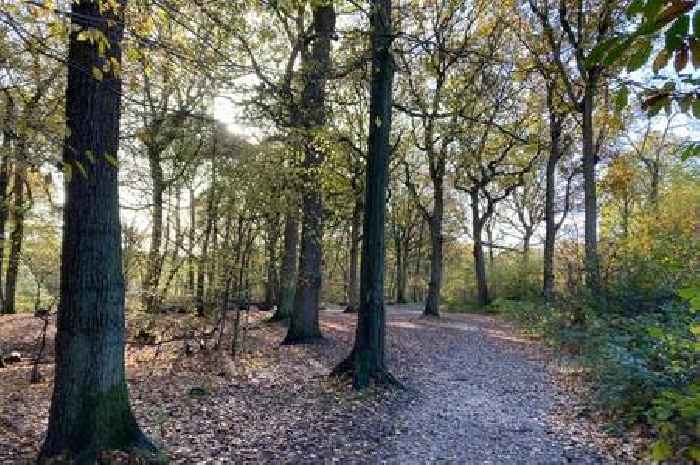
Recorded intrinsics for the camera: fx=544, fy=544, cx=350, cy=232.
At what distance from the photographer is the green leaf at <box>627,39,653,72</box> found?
1.30 metres

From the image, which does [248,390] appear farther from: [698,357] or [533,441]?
[698,357]

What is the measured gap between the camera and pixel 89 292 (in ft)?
15.9

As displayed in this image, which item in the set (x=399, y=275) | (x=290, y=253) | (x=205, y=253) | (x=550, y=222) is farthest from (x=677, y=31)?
(x=399, y=275)

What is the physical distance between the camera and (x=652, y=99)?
4.97ft

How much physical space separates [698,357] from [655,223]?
10.6 meters

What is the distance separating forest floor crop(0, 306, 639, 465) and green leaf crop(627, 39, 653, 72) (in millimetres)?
4995

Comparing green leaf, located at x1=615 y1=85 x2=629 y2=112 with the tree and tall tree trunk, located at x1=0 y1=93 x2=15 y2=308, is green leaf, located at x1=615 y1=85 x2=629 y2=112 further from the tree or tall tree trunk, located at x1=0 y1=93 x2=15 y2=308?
the tree

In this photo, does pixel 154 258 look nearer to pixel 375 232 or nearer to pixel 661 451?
pixel 375 232

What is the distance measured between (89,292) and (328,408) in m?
3.63

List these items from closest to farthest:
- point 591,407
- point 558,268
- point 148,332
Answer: point 591,407, point 148,332, point 558,268

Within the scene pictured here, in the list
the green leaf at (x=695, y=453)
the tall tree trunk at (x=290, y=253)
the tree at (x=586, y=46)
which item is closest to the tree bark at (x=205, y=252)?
the tall tree trunk at (x=290, y=253)

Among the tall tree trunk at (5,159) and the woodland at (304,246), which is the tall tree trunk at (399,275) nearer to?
the woodland at (304,246)

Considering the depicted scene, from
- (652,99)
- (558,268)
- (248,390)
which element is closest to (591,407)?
(248,390)

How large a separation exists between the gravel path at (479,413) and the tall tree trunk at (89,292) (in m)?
2.79
